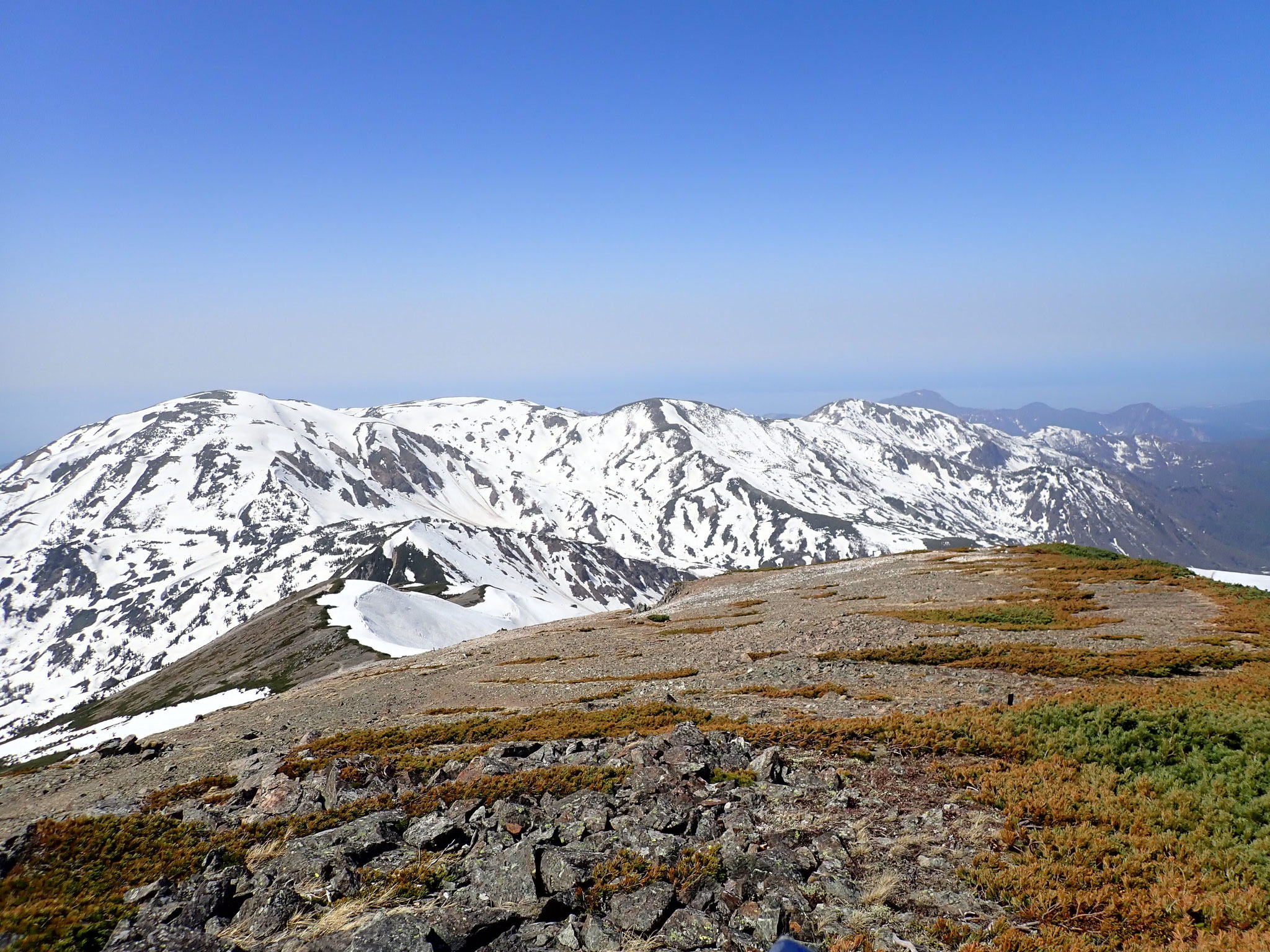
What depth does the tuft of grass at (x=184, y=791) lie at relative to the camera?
56.5ft

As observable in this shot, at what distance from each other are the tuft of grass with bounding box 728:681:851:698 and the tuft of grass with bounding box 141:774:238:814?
1892 cm

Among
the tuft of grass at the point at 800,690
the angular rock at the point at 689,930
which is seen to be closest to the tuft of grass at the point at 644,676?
the tuft of grass at the point at 800,690

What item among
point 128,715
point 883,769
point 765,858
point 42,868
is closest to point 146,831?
point 42,868

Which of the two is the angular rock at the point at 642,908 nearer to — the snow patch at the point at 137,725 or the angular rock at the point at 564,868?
the angular rock at the point at 564,868

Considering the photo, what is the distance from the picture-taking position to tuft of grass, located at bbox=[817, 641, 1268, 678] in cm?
2348

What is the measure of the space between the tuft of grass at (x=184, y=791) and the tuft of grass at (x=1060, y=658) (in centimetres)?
2525

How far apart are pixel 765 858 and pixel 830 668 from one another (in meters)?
18.8

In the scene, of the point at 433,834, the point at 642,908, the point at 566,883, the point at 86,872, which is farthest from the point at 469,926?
the point at 86,872

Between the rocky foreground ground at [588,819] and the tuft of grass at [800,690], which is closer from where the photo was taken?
the rocky foreground ground at [588,819]

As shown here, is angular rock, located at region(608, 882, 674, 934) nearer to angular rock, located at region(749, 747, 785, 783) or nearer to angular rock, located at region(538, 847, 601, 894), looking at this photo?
angular rock, located at region(538, 847, 601, 894)

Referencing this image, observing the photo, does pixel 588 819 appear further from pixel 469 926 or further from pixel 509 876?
pixel 469 926

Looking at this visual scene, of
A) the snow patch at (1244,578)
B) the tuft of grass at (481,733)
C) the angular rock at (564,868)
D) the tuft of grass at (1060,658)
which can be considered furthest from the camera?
the snow patch at (1244,578)

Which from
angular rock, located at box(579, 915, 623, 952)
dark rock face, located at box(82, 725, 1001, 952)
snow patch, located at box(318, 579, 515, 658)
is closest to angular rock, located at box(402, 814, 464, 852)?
dark rock face, located at box(82, 725, 1001, 952)

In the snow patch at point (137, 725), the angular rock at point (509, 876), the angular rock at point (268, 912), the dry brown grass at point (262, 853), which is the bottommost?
the snow patch at point (137, 725)
